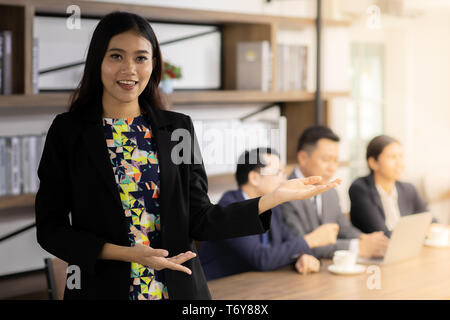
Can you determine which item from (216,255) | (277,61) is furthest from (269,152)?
(277,61)

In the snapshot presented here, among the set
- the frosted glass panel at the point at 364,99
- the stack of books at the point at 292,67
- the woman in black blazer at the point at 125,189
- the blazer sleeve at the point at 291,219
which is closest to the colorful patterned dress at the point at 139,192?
the woman in black blazer at the point at 125,189

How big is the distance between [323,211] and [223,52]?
119 cm

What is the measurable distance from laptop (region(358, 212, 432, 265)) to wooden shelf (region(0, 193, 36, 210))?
4.62 feet

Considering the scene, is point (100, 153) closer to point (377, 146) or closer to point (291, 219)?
point (291, 219)

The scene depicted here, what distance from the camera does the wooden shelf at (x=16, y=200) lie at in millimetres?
2787

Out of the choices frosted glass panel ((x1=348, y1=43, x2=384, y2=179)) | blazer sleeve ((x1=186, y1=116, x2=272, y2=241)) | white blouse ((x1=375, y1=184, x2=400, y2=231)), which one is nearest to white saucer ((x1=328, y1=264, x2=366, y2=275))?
white blouse ((x1=375, y1=184, x2=400, y2=231))

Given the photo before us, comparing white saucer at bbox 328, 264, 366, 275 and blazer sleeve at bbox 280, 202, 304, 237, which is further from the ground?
blazer sleeve at bbox 280, 202, 304, 237

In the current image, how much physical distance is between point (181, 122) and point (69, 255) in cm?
37

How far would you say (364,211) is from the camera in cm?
342

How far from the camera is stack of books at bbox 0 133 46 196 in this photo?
2.82m

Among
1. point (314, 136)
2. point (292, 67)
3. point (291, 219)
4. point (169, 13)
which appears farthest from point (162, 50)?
point (291, 219)

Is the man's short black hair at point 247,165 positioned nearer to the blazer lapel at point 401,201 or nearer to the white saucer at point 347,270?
the white saucer at point 347,270

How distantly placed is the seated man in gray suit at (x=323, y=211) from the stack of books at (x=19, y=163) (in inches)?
43.8

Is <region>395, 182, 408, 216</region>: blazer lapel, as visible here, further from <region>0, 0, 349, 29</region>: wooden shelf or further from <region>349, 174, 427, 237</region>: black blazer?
<region>0, 0, 349, 29</region>: wooden shelf
